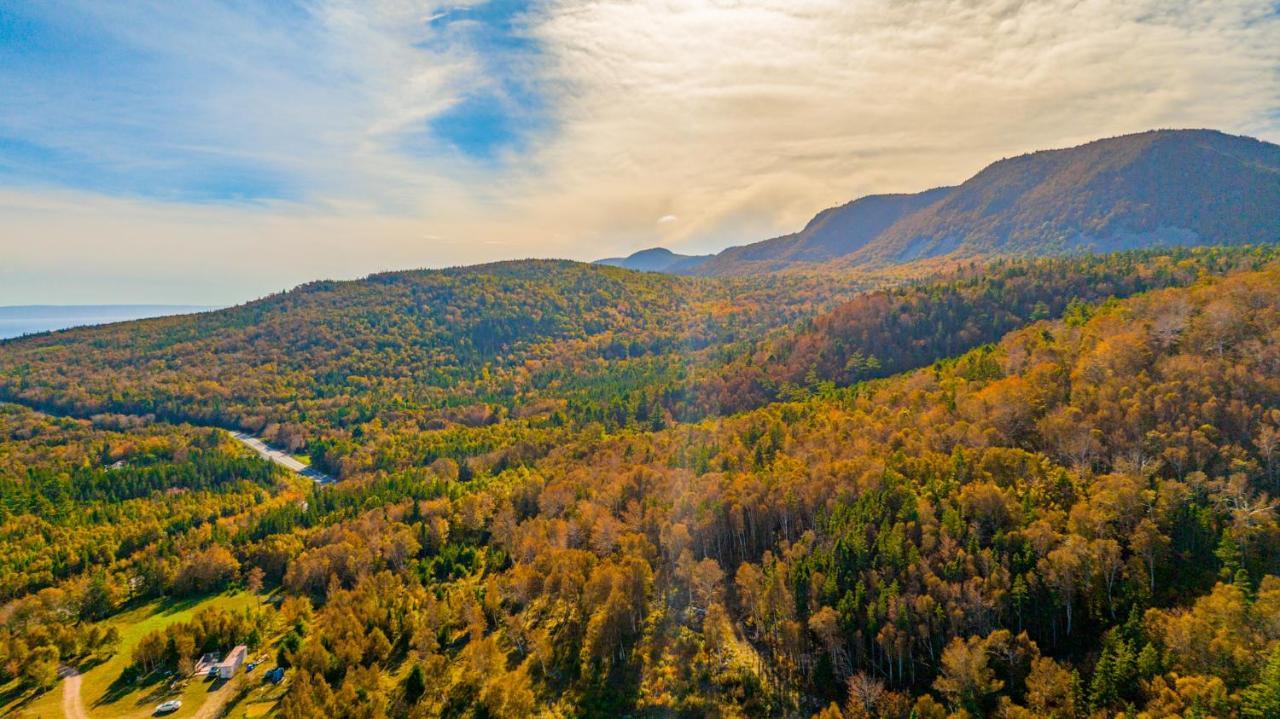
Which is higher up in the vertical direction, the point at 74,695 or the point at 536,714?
the point at 74,695

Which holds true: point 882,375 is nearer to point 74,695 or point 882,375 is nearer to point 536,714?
point 536,714

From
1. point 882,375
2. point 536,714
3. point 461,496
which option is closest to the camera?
point 536,714

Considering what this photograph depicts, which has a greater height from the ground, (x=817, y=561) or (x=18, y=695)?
(x=817, y=561)

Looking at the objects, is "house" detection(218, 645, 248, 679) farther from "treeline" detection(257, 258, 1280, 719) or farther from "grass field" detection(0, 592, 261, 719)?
"treeline" detection(257, 258, 1280, 719)

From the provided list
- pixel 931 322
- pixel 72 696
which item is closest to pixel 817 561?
pixel 72 696

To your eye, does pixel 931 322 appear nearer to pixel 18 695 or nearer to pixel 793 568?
pixel 793 568

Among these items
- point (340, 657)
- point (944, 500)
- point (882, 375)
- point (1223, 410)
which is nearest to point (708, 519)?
point (944, 500)

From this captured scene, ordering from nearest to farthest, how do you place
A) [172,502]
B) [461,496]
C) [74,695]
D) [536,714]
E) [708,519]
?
[536,714], [74,695], [708,519], [461,496], [172,502]
